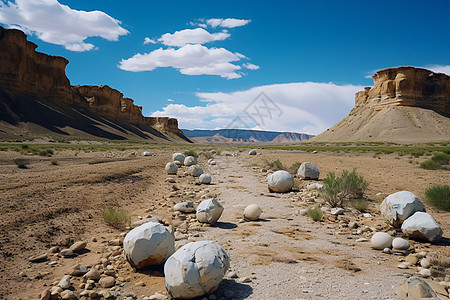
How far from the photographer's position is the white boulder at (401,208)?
6.55m

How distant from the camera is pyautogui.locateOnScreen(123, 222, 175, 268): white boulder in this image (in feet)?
15.1

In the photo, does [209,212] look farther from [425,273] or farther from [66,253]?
[425,273]

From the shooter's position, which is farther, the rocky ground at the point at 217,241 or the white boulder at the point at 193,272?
the rocky ground at the point at 217,241

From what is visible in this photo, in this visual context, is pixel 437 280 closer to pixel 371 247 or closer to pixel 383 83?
pixel 371 247

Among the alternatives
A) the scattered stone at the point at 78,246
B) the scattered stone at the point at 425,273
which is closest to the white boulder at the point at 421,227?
the scattered stone at the point at 425,273

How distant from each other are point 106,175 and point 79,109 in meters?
82.5

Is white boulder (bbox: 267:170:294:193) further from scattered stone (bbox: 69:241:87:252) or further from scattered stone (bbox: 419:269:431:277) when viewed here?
scattered stone (bbox: 69:241:87:252)

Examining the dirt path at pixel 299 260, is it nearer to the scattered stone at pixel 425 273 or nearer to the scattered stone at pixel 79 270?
the scattered stone at pixel 425 273

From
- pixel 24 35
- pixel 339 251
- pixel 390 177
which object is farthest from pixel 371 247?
pixel 24 35

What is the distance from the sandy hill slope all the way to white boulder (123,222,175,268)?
8605cm

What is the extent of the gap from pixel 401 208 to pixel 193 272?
5217mm

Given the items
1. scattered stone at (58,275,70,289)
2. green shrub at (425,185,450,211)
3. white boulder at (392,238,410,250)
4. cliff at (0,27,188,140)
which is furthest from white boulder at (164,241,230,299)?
cliff at (0,27,188,140)

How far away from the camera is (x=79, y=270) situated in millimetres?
4566

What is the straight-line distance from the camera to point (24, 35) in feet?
227
